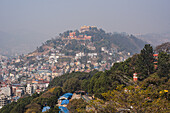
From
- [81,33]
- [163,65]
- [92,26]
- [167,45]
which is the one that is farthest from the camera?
[92,26]

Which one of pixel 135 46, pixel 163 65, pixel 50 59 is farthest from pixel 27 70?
pixel 163 65

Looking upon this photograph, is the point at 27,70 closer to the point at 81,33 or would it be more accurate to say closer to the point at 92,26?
the point at 81,33

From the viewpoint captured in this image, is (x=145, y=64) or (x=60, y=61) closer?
(x=145, y=64)

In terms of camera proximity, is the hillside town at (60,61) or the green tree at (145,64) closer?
the green tree at (145,64)

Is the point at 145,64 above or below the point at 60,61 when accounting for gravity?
A: below

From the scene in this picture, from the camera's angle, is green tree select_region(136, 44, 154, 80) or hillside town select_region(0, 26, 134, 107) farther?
hillside town select_region(0, 26, 134, 107)

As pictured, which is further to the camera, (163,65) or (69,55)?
(69,55)

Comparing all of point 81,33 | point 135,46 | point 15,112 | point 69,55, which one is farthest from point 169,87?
point 135,46

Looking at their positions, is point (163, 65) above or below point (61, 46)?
below

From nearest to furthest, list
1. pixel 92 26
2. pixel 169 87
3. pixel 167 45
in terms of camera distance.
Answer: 1. pixel 169 87
2. pixel 167 45
3. pixel 92 26

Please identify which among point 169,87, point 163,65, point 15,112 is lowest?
point 15,112
